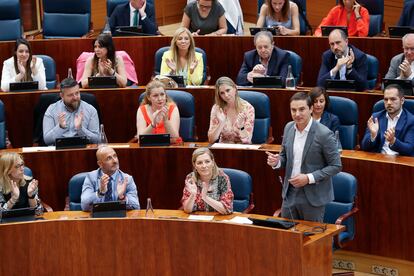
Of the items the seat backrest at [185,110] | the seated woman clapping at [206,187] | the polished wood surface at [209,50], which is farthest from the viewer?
the polished wood surface at [209,50]

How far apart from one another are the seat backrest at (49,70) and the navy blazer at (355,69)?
195cm

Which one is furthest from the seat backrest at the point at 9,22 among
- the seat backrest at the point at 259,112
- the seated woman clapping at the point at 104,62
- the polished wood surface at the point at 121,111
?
the seat backrest at the point at 259,112

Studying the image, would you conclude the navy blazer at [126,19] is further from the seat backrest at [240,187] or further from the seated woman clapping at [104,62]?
the seat backrest at [240,187]

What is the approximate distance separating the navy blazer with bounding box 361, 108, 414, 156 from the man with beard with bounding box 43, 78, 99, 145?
5.64ft

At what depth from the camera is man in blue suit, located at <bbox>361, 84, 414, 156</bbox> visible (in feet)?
19.8

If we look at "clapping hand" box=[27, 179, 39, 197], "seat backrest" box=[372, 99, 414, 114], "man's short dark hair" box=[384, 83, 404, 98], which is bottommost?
"clapping hand" box=[27, 179, 39, 197]

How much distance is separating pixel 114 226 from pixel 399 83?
229 centimetres

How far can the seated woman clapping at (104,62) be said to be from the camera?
721cm

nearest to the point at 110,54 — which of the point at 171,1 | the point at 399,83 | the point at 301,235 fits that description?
the point at 399,83

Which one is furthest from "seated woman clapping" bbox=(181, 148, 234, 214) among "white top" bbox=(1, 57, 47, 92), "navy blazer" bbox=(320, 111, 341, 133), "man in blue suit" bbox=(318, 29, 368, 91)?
"white top" bbox=(1, 57, 47, 92)

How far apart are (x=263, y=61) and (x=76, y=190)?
2.02 m

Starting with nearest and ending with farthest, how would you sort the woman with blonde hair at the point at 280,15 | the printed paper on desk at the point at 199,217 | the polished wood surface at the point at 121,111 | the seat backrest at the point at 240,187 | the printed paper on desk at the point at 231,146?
the printed paper on desk at the point at 199,217 → the seat backrest at the point at 240,187 → the printed paper on desk at the point at 231,146 → the polished wood surface at the point at 121,111 → the woman with blonde hair at the point at 280,15

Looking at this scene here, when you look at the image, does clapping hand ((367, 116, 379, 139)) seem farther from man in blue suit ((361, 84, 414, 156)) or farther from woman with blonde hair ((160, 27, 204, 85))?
woman with blonde hair ((160, 27, 204, 85))

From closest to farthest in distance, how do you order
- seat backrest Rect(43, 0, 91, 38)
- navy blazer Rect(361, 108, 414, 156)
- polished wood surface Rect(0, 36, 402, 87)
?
1. navy blazer Rect(361, 108, 414, 156)
2. polished wood surface Rect(0, 36, 402, 87)
3. seat backrest Rect(43, 0, 91, 38)
